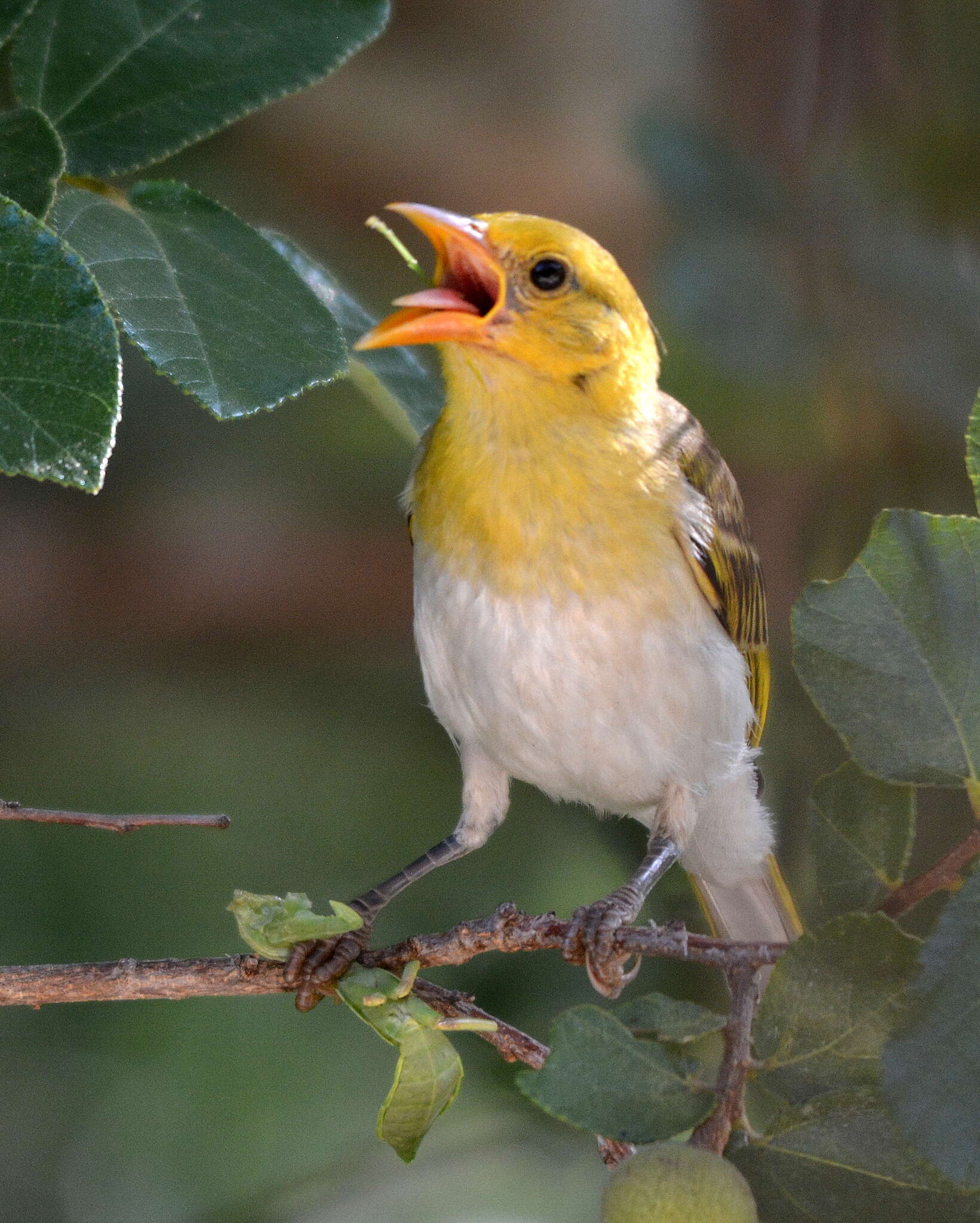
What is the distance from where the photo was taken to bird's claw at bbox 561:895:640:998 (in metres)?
1.10

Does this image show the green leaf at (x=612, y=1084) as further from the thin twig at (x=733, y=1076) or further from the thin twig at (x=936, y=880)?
the thin twig at (x=936, y=880)

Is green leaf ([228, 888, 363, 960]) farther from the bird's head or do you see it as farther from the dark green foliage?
the bird's head

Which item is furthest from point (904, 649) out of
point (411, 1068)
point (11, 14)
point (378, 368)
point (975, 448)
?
point (11, 14)

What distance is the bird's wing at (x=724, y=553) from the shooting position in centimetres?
129

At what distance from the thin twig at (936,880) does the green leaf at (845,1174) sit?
14 centimetres

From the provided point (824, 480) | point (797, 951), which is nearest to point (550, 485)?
point (797, 951)

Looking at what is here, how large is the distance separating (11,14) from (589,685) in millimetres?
690

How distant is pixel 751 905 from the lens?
1620 mm

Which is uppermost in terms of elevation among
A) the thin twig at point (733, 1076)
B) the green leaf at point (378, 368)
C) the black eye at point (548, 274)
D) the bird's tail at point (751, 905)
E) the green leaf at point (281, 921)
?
the black eye at point (548, 274)

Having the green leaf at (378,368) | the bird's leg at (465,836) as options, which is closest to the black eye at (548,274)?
the green leaf at (378,368)

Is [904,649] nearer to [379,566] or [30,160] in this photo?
[30,160]

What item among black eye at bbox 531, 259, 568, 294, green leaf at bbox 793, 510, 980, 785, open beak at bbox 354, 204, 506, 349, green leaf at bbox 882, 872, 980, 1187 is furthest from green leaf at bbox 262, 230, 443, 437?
green leaf at bbox 882, 872, 980, 1187

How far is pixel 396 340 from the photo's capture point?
1.05 m

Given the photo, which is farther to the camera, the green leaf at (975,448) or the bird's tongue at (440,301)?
the bird's tongue at (440,301)
